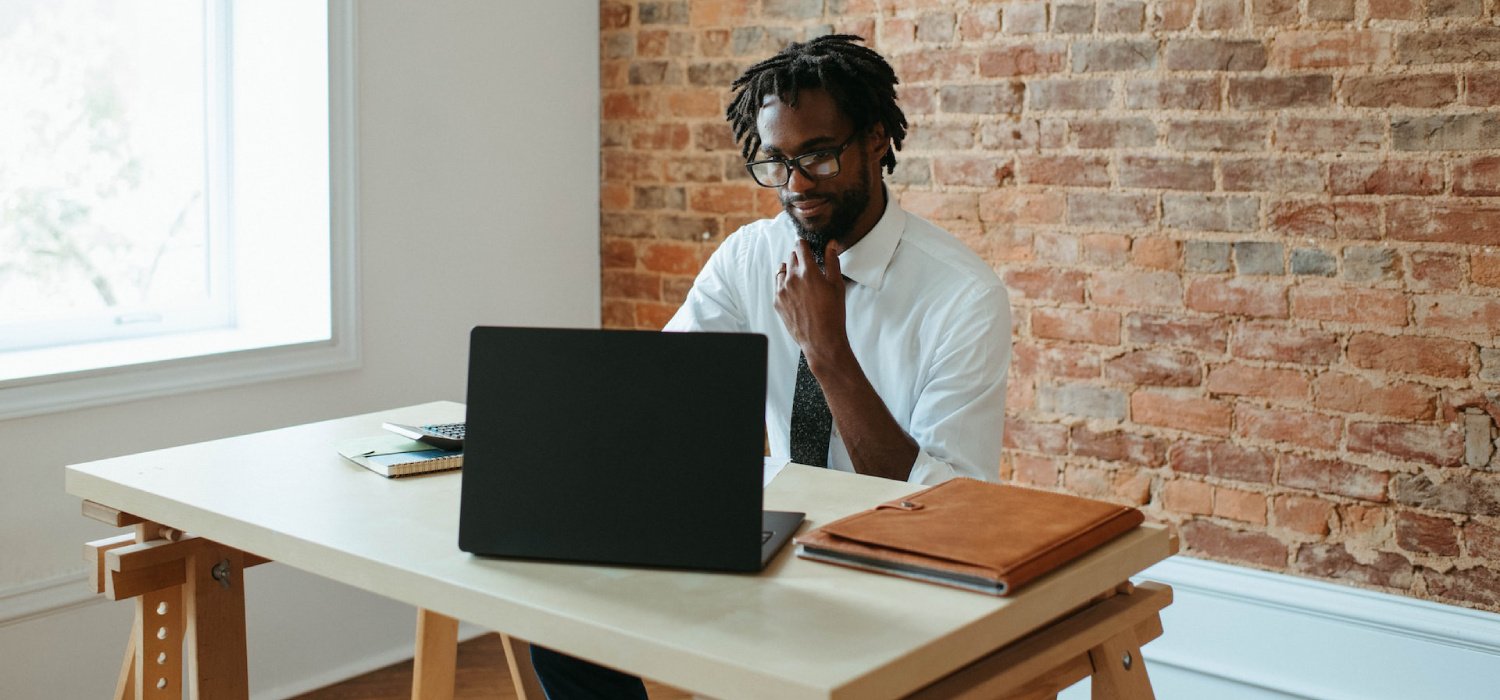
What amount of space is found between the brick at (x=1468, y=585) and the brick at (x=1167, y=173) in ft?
2.75

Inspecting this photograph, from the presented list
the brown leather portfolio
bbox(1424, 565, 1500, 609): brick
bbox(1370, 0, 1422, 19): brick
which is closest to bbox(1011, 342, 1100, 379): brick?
bbox(1424, 565, 1500, 609): brick

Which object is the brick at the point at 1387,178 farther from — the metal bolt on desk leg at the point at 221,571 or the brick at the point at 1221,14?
the metal bolt on desk leg at the point at 221,571

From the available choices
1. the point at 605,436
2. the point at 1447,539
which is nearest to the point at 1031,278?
the point at 1447,539

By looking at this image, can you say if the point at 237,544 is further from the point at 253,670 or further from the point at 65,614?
A: the point at 253,670

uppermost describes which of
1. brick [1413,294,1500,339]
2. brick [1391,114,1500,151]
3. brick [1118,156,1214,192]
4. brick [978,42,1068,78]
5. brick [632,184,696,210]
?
brick [978,42,1068,78]

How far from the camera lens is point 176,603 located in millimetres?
1895

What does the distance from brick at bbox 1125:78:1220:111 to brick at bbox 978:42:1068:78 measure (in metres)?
0.17

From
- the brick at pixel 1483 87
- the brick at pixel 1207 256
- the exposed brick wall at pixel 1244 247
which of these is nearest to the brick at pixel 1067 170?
the exposed brick wall at pixel 1244 247

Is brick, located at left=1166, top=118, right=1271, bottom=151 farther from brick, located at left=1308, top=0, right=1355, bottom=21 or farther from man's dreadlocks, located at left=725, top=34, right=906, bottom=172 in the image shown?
man's dreadlocks, located at left=725, top=34, right=906, bottom=172

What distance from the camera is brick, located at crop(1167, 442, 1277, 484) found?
262cm

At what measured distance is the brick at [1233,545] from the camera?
8.63ft

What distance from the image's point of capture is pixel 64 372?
8.46 ft

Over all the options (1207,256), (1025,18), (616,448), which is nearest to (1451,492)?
(1207,256)

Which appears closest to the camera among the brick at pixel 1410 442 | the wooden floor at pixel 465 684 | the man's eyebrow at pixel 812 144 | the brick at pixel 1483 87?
the man's eyebrow at pixel 812 144
